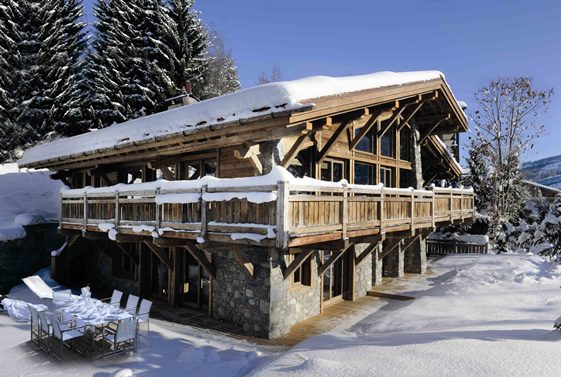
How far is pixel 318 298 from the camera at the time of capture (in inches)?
448

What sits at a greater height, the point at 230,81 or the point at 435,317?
the point at 230,81

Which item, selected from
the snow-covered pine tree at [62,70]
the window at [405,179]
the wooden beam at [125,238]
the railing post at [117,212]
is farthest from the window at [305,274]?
the snow-covered pine tree at [62,70]

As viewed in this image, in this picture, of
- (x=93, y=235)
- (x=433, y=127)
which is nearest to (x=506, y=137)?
(x=433, y=127)

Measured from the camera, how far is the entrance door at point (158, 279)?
13062 mm

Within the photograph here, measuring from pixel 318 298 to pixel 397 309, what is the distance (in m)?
2.42

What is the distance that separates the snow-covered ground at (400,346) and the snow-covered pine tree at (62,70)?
20.1 meters

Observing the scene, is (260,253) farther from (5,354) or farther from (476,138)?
(476,138)

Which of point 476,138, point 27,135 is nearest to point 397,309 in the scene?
point 476,138

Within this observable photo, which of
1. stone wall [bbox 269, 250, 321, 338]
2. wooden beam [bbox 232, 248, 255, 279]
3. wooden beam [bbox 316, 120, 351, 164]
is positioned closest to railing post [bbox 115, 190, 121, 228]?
wooden beam [bbox 232, 248, 255, 279]

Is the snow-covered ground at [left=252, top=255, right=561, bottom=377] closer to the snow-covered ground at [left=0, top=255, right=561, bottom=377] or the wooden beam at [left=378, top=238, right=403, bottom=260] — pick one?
the snow-covered ground at [left=0, top=255, right=561, bottom=377]

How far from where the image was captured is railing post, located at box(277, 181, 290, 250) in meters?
7.04

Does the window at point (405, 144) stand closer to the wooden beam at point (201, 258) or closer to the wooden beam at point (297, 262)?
the wooden beam at point (297, 262)

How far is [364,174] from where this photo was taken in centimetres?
1389

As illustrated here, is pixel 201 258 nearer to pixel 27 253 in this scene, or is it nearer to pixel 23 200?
pixel 27 253
